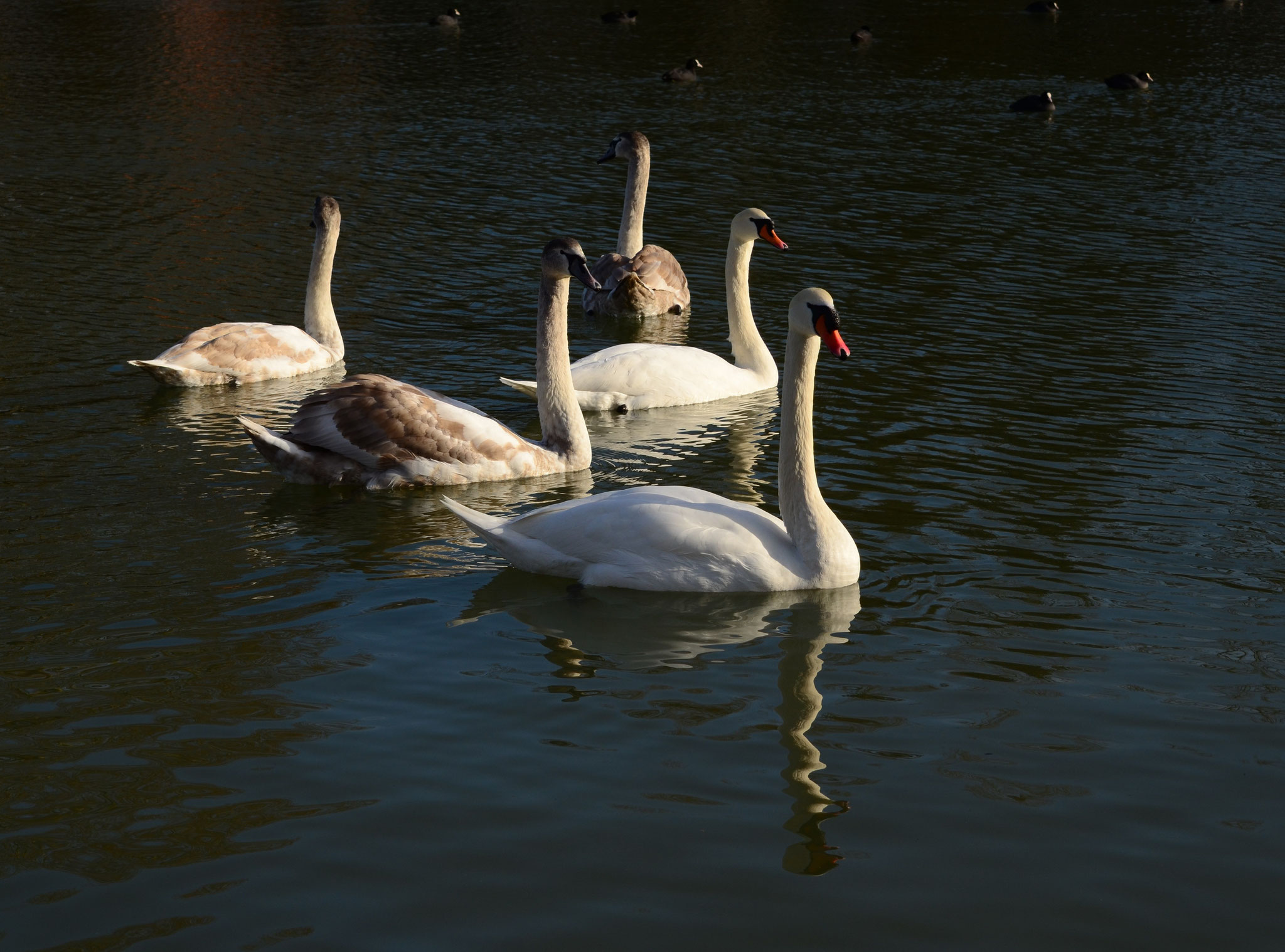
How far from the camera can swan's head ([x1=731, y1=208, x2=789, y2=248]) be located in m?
14.1

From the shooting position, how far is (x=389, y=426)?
34.2ft

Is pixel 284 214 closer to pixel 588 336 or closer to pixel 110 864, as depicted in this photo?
pixel 588 336

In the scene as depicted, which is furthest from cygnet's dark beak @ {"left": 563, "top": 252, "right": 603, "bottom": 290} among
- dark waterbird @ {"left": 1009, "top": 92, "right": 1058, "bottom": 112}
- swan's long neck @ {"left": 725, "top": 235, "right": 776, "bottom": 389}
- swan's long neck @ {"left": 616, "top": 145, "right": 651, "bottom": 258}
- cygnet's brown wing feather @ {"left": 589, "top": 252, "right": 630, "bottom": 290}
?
dark waterbird @ {"left": 1009, "top": 92, "right": 1058, "bottom": 112}

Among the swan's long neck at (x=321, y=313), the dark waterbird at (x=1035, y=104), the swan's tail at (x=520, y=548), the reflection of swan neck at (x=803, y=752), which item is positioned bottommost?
the reflection of swan neck at (x=803, y=752)

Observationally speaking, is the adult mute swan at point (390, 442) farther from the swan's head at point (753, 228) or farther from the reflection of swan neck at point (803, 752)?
the swan's head at point (753, 228)

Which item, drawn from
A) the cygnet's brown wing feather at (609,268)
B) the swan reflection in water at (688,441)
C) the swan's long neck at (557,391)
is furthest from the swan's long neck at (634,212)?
the swan's long neck at (557,391)

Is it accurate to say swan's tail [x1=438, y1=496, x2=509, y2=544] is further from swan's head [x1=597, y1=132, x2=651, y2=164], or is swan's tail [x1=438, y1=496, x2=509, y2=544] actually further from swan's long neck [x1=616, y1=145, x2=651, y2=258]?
swan's head [x1=597, y1=132, x2=651, y2=164]

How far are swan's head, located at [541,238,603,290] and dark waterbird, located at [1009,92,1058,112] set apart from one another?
19.6 m

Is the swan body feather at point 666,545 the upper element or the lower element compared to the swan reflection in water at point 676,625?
upper

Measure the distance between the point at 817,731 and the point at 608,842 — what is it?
1384 mm

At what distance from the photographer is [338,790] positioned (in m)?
6.19

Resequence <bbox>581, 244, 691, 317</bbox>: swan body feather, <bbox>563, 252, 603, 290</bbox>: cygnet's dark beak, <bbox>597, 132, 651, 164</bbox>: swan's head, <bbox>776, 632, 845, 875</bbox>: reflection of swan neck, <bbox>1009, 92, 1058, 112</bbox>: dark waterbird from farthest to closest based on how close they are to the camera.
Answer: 1. <bbox>1009, 92, 1058, 112</bbox>: dark waterbird
2. <bbox>597, 132, 651, 164</bbox>: swan's head
3. <bbox>581, 244, 691, 317</bbox>: swan body feather
4. <bbox>563, 252, 603, 290</bbox>: cygnet's dark beak
5. <bbox>776, 632, 845, 875</bbox>: reflection of swan neck

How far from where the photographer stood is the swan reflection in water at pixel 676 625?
7.41 metres

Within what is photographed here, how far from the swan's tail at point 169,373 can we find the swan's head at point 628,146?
277 inches
